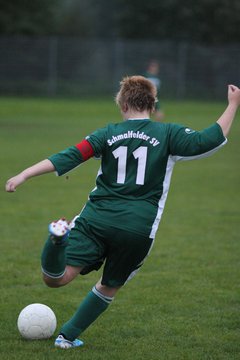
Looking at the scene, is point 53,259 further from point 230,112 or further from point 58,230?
point 230,112

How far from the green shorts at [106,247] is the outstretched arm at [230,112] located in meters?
0.88

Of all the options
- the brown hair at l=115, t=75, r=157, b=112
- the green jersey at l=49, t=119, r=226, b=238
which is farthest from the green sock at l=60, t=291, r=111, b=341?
the brown hair at l=115, t=75, r=157, b=112

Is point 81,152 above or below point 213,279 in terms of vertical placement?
above

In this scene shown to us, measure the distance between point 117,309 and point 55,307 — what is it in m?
0.53

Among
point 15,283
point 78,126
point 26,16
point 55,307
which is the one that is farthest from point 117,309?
point 26,16

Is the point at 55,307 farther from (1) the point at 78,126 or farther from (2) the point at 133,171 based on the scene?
(1) the point at 78,126

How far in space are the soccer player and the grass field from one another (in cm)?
71

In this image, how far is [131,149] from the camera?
470 centimetres

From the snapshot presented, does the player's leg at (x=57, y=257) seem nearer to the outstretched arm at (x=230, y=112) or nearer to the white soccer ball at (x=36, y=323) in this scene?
the white soccer ball at (x=36, y=323)

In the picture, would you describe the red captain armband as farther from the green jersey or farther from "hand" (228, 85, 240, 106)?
"hand" (228, 85, 240, 106)

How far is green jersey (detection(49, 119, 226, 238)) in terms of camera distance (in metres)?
4.68

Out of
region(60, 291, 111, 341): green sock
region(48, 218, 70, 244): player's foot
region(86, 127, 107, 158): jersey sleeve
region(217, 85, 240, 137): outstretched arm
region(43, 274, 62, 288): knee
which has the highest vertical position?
region(217, 85, 240, 137): outstretched arm

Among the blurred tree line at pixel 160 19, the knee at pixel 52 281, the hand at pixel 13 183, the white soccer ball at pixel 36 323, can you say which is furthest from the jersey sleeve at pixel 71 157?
the blurred tree line at pixel 160 19

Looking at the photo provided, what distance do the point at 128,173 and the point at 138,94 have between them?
53cm
